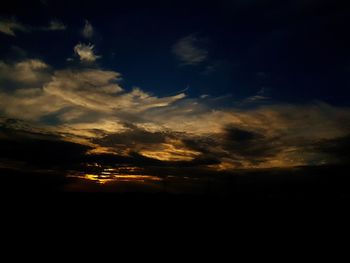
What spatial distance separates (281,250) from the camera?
1094 inches

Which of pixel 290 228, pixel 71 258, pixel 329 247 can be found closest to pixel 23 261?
pixel 71 258

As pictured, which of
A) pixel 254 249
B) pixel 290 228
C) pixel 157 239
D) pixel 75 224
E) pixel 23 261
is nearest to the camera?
pixel 23 261

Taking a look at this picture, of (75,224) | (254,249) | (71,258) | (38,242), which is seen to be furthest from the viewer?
(75,224)

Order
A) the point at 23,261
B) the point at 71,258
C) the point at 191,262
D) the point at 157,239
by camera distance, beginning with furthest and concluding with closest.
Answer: the point at 157,239, the point at 191,262, the point at 71,258, the point at 23,261

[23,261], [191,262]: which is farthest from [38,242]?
[191,262]

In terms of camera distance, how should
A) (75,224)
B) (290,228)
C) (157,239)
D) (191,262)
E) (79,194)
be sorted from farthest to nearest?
1. (79,194)
2. (290,228)
3. (75,224)
4. (157,239)
5. (191,262)

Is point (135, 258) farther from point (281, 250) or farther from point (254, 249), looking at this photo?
point (281, 250)

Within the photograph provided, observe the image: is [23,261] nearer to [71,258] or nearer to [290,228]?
[71,258]

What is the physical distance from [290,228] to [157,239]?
2313 centimetres

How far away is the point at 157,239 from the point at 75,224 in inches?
515

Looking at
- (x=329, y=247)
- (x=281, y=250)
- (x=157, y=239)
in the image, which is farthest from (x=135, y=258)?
(x=329, y=247)

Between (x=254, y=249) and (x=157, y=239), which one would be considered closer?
(x=254, y=249)

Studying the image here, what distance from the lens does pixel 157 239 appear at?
29625mm

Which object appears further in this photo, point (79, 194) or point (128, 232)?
point (79, 194)
